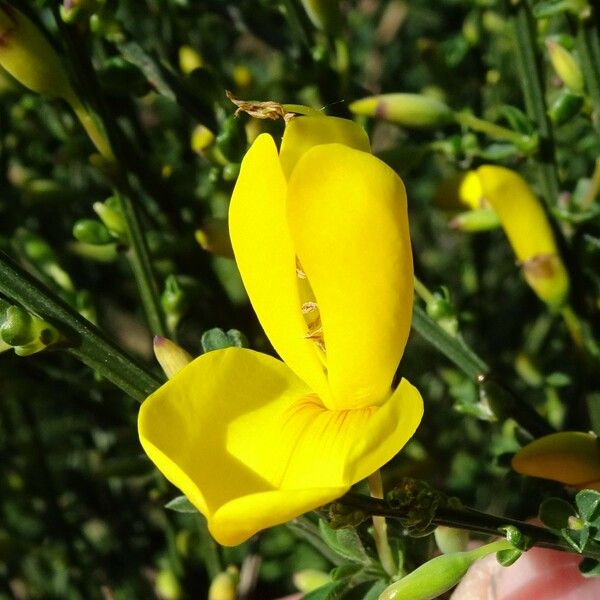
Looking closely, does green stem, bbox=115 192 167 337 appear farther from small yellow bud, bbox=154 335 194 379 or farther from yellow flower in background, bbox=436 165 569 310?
yellow flower in background, bbox=436 165 569 310

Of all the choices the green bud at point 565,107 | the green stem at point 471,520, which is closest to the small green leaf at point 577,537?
the green stem at point 471,520

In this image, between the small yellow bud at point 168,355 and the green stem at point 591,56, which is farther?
the green stem at point 591,56

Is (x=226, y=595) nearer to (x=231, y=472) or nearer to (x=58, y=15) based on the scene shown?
(x=231, y=472)

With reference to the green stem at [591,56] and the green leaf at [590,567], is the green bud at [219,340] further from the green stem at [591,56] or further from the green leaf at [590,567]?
the green stem at [591,56]

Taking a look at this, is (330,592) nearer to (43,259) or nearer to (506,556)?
(506,556)

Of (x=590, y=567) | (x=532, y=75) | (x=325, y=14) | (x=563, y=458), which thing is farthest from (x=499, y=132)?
(x=590, y=567)

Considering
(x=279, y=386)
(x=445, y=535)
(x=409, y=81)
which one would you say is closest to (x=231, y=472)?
(x=279, y=386)
